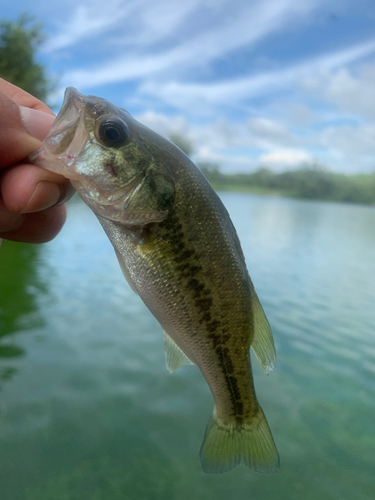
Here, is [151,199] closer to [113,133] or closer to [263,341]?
[113,133]

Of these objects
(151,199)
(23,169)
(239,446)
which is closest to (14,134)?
(23,169)

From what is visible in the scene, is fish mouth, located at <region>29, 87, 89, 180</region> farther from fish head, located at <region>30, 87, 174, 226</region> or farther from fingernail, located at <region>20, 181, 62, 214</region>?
fingernail, located at <region>20, 181, 62, 214</region>

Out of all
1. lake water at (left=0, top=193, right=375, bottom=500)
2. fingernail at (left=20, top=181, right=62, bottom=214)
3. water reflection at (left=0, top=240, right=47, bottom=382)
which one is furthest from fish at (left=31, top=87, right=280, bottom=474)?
water reflection at (left=0, top=240, right=47, bottom=382)

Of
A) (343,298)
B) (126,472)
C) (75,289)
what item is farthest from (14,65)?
(126,472)

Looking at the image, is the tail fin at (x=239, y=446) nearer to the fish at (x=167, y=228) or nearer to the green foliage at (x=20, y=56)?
the fish at (x=167, y=228)

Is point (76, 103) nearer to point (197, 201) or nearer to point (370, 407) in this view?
point (197, 201)
